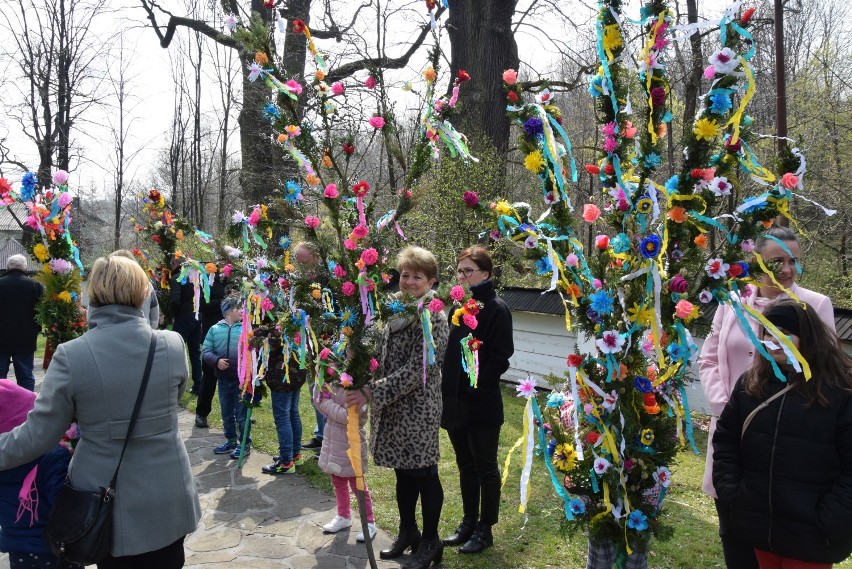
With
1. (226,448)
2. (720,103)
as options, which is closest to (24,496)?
(720,103)

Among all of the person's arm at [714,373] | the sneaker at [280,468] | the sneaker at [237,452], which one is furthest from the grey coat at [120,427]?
the sneaker at [237,452]

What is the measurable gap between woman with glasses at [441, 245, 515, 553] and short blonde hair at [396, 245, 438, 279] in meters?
0.38

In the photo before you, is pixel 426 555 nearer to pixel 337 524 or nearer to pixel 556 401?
pixel 337 524

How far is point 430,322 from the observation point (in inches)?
144

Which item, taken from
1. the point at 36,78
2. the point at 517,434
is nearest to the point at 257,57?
the point at 517,434

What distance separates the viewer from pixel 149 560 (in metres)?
2.60

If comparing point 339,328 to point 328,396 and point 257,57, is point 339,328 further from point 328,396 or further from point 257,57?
point 257,57

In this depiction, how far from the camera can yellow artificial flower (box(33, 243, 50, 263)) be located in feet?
12.9

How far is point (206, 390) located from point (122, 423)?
16.3 feet

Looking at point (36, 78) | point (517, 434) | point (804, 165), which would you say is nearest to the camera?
point (804, 165)

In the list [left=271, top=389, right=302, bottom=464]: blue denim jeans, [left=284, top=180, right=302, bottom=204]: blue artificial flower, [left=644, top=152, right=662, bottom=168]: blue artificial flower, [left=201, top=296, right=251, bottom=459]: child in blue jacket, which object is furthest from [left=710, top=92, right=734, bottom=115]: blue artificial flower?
[left=201, top=296, right=251, bottom=459]: child in blue jacket

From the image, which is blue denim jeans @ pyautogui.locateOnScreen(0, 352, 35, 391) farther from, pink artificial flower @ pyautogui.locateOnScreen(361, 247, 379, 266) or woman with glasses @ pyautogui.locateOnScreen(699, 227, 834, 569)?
woman with glasses @ pyautogui.locateOnScreen(699, 227, 834, 569)

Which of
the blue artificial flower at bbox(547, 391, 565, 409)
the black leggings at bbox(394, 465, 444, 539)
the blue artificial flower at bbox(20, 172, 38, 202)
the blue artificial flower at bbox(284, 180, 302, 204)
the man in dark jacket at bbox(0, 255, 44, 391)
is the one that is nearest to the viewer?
the blue artificial flower at bbox(547, 391, 565, 409)

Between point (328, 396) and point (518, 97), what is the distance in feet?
7.92
